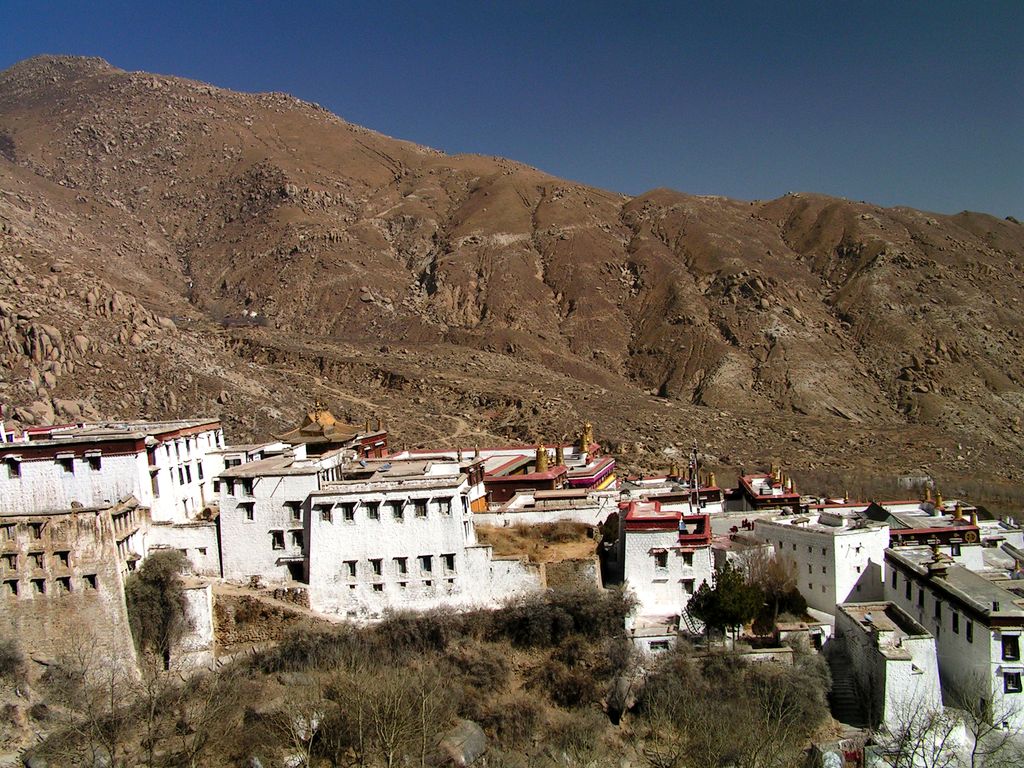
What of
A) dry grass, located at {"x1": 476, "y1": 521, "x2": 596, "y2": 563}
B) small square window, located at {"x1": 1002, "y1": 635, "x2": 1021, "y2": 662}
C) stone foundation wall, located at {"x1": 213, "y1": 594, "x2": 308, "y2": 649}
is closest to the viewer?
small square window, located at {"x1": 1002, "y1": 635, "x2": 1021, "y2": 662}

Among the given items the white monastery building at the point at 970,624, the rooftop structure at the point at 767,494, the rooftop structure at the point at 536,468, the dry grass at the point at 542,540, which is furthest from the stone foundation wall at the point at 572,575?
the rooftop structure at the point at 767,494

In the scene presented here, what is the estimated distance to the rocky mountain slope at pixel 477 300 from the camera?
173 feet

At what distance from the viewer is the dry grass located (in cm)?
2345

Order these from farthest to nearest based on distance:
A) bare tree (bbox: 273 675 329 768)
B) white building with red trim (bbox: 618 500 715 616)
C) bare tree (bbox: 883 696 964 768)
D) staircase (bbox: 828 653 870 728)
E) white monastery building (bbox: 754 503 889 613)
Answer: white monastery building (bbox: 754 503 889 613), white building with red trim (bbox: 618 500 715 616), staircase (bbox: 828 653 870 728), bare tree (bbox: 883 696 964 768), bare tree (bbox: 273 675 329 768)

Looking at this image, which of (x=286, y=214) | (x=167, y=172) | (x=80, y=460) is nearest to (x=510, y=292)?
(x=286, y=214)

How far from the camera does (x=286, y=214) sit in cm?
10831

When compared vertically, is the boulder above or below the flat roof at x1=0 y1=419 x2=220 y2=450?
below

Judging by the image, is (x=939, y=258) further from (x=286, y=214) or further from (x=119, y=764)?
(x=119, y=764)

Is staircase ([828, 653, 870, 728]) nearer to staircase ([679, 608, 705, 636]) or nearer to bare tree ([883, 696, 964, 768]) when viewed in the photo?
bare tree ([883, 696, 964, 768])

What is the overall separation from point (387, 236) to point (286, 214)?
1249 centimetres

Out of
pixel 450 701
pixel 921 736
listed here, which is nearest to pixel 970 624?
pixel 921 736

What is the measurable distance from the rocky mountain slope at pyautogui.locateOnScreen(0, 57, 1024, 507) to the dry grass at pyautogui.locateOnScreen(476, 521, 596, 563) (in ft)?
74.2

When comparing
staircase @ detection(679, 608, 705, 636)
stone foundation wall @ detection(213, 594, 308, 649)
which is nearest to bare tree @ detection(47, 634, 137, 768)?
stone foundation wall @ detection(213, 594, 308, 649)

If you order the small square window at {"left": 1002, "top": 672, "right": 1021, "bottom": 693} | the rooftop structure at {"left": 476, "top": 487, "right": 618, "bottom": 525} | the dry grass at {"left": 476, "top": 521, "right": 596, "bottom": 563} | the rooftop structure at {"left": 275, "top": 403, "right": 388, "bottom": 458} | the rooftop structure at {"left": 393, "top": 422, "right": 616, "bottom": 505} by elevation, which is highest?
the rooftop structure at {"left": 275, "top": 403, "right": 388, "bottom": 458}
